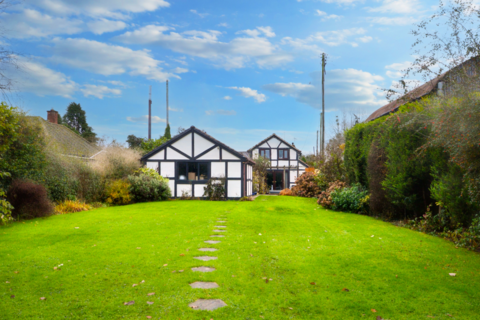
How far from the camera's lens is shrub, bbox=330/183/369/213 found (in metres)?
12.2

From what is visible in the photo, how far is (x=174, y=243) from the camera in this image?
671cm

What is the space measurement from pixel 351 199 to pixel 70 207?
1180 cm

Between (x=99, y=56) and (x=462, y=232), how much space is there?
16.3 metres

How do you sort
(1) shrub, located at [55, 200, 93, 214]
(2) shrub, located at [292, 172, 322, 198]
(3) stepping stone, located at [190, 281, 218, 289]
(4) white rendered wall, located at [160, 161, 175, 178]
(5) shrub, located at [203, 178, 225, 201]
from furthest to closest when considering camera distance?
(2) shrub, located at [292, 172, 322, 198] → (4) white rendered wall, located at [160, 161, 175, 178] → (5) shrub, located at [203, 178, 225, 201] → (1) shrub, located at [55, 200, 93, 214] → (3) stepping stone, located at [190, 281, 218, 289]

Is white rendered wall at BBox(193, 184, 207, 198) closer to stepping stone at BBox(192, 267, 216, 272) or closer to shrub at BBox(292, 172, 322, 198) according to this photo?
shrub at BBox(292, 172, 322, 198)

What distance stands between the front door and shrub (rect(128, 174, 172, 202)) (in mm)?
16209

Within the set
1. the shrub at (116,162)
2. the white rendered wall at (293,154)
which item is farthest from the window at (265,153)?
the shrub at (116,162)

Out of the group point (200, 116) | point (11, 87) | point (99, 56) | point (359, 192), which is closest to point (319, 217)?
point (359, 192)

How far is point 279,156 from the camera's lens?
3362 cm

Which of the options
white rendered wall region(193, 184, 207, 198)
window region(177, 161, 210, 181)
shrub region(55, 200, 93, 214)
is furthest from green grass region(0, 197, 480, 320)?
window region(177, 161, 210, 181)

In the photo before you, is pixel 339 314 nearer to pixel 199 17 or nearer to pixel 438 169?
pixel 438 169

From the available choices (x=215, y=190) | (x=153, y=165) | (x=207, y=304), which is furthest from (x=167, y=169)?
(x=207, y=304)

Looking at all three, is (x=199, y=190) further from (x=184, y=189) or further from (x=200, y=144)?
(x=200, y=144)

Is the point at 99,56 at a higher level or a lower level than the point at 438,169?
higher
